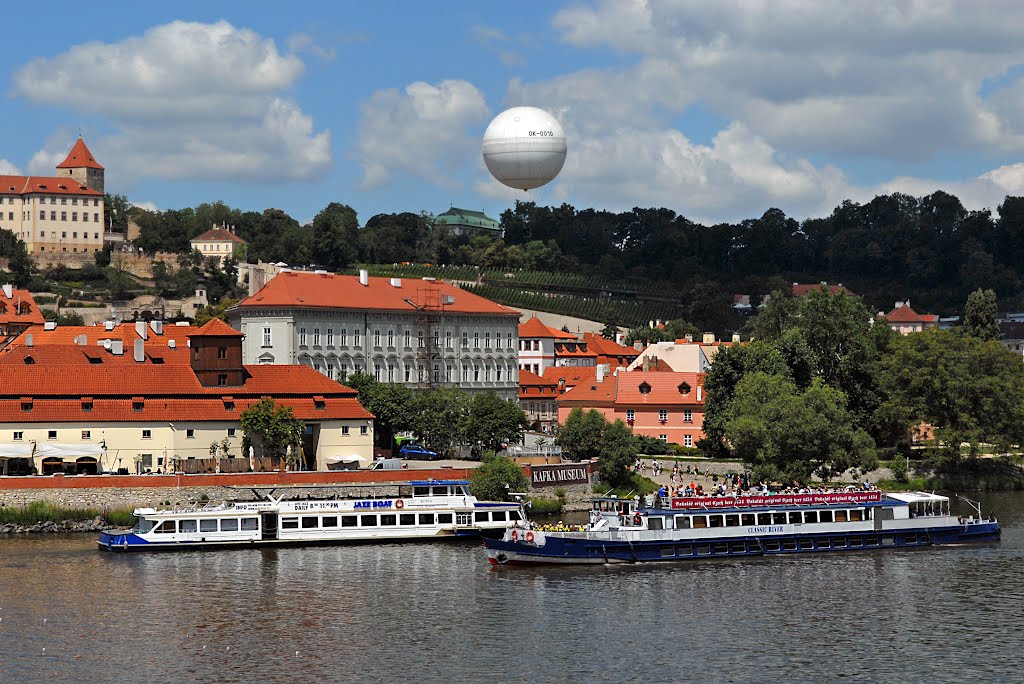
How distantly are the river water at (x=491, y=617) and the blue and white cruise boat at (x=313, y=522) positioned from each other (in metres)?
1.64

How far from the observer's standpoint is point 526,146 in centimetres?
12938

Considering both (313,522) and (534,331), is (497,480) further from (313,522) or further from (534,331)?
(534,331)

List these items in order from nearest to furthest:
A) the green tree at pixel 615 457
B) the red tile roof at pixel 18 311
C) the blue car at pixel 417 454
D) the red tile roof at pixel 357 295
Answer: the green tree at pixel 615 457 → the blue car at pixel 417 454 → the red tile roof at pixel 357 295 → the red tile roof at pixel 18 311

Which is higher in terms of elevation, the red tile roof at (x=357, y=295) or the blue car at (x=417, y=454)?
the red tile roof at (x=357, y=295)

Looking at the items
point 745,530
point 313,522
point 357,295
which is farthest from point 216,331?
point 357,295

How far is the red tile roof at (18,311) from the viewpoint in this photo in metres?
141

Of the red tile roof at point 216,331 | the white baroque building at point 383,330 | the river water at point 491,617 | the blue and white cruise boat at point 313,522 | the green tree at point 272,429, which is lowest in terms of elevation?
the river water at point 491,617

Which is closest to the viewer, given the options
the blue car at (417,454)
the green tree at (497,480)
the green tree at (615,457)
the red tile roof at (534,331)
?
the green tree at (497,480)

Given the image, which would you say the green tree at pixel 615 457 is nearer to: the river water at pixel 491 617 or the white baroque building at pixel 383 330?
the river water at pixel 491 617

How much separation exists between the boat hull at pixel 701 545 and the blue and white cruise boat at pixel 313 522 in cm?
589

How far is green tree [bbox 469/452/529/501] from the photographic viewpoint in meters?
82.0

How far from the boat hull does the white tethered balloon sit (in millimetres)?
61127

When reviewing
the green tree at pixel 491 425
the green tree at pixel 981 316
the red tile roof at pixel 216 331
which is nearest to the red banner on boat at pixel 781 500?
the green tree at pixel 491 425

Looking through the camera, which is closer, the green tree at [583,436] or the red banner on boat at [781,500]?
the red banner on boat at [781,500]
